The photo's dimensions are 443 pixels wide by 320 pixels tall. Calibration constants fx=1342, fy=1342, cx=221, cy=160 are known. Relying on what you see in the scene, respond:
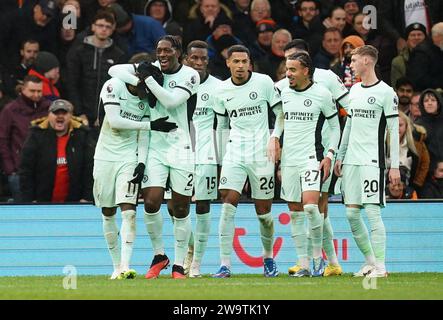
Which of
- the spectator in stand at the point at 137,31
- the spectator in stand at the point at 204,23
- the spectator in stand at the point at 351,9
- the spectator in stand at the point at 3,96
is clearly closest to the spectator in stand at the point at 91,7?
the spectator in stand at the point at 137,31

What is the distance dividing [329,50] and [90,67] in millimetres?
3566

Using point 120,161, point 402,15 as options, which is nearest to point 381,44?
point 402,15

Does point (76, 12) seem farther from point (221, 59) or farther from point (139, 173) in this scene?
point (139, 173)

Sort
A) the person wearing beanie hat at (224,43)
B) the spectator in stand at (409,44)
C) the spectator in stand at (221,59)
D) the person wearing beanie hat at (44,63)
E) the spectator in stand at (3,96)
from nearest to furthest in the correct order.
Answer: the spectator in stand at (3,96), the person wearing beanie hat at (44,63), the spectator in stand at (221,59), the person wearing beanie hat at (224,43), the spectator in stand at (409,44)

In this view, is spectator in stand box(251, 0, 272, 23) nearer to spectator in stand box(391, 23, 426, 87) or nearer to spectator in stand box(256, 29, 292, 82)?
spectator in stand box(256, 29, 292, 82)

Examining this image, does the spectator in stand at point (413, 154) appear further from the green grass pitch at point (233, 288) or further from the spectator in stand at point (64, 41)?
the spectator in stand at point (64, 41)

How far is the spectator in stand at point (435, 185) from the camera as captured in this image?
18.7 m

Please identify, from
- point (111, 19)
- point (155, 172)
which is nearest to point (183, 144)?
point (155, 172)

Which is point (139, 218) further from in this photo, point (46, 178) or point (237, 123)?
point (237, 123)

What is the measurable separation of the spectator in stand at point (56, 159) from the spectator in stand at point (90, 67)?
1.43 metres

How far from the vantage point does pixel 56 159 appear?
18219mm

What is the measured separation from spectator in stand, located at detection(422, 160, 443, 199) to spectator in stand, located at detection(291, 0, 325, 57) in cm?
307

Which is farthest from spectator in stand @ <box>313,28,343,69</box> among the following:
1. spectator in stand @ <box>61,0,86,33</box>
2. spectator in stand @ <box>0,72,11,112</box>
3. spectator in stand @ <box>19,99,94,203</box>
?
spectator in stand @ <box>0,72,11,112</box>

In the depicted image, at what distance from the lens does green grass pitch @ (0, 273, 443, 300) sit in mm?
12091
